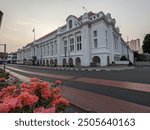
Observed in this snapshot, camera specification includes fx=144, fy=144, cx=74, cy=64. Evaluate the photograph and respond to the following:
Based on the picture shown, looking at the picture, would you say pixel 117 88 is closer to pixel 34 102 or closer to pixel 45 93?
pixel 45 93

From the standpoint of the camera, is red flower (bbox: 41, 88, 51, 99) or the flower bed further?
red flower (bbox: 41, 88, 51, 99)

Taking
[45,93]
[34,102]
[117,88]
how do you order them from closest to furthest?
[34,102], [45,93], [117,88]

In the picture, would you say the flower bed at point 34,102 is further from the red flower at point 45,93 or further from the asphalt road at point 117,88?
the asphalt road at point 117,88

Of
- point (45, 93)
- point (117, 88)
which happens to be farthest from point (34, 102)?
point (117, 88)

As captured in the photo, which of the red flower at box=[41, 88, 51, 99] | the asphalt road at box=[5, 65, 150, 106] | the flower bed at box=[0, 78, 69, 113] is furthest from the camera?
the asphalt road at box=[5, 65, 150, 106]

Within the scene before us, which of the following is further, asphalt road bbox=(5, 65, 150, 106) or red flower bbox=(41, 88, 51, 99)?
asphalt road bbox=(5, 65, 150, 106)

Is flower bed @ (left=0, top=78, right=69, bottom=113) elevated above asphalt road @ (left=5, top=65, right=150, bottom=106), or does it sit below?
above

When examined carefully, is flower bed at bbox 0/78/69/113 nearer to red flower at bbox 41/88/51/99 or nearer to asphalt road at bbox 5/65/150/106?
red flower at bbox 41/88/51/99

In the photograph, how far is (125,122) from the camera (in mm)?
1252

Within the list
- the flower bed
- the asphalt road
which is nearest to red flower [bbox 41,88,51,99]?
the flower bed

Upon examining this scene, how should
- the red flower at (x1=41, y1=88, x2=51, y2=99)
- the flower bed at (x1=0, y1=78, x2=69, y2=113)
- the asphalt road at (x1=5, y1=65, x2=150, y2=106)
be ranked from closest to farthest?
the flower bed at (x1=0, y1=78, x2=69, y2=113)
the red flower at (x1=41, y1=88, x2=51, y2=99)
the asphalt road at (x1=5, y1=65, x2=150, y2=106)

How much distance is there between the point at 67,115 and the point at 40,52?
3.72 m

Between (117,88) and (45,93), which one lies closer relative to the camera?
(45,93)

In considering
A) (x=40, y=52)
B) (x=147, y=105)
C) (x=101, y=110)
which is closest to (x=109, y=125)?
(x=101, y=110)
